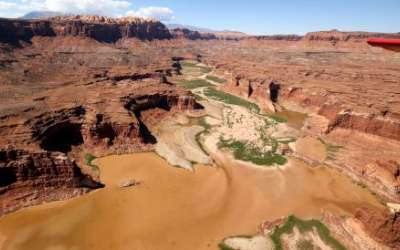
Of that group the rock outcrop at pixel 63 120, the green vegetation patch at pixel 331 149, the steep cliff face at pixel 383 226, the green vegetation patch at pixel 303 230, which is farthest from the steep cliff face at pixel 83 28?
the steep cliff face at pixel 383 226

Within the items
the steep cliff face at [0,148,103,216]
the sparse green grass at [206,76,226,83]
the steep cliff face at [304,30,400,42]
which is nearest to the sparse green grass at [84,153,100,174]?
the steep cliff face at [0,148,103,216]

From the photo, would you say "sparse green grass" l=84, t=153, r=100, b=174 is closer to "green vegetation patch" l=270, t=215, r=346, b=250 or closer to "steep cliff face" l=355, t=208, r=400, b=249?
"green vegetation patch" l=270, t=215, r=346, b=250

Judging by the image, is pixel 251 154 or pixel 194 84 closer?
pixel 251 154

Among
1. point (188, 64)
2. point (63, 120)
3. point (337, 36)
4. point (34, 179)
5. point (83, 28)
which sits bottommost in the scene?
point (34, 179)

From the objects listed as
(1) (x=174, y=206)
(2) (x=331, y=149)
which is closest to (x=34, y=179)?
(1) (x=174, y=206)

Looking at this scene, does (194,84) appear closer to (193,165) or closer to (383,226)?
(193,165)

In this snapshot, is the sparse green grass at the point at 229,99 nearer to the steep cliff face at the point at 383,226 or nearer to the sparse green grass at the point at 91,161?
the sparse green grass at the point at 91,161
